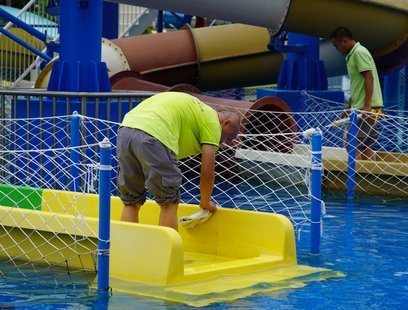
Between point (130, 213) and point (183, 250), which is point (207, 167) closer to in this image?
point (183, 250)

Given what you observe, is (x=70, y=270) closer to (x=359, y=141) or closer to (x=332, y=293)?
(x=332, y=293)

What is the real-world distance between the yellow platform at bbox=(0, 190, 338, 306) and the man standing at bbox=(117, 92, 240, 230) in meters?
0.29

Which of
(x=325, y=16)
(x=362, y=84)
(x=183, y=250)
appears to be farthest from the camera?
(x=325, y=16)

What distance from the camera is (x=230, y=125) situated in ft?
20.2

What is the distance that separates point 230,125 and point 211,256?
3.80ft

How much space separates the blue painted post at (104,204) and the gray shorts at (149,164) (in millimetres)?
574

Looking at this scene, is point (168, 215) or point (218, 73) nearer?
point (168, 215)

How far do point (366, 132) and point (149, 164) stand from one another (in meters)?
5.02

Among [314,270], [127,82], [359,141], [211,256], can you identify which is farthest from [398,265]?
[127,82]

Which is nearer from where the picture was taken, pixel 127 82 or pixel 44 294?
pixel 44 294

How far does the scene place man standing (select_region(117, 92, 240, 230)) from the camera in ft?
19.5

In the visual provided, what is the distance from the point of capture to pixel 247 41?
50.2 feet

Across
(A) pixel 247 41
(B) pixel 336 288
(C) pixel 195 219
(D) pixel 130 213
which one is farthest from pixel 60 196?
(A) pixel 247 41

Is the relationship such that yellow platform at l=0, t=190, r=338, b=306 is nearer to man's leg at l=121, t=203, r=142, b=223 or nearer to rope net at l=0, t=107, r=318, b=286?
rope net at l=0, t=107, r=318, b=286
